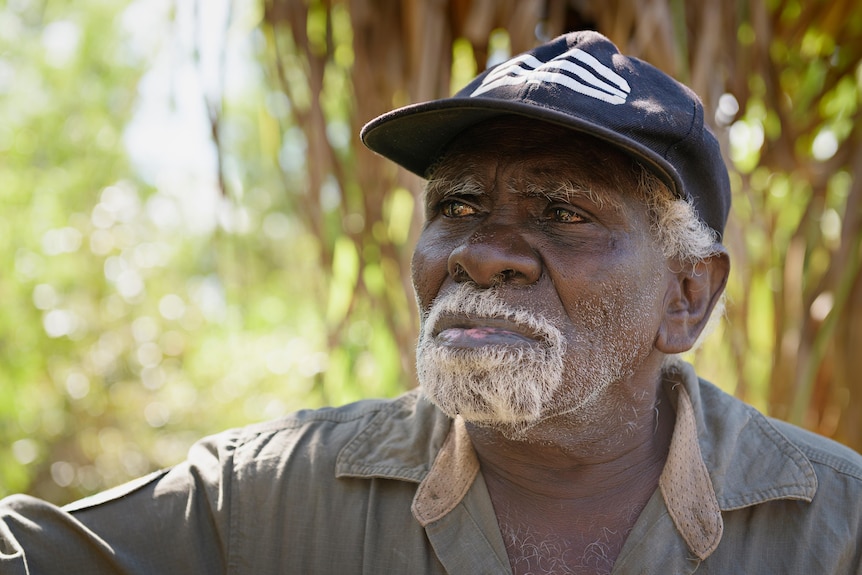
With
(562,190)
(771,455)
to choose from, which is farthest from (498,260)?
(771,455)

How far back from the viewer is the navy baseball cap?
1675 millimetres

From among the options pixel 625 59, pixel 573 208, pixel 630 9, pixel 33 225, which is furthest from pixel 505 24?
pixel 33 225

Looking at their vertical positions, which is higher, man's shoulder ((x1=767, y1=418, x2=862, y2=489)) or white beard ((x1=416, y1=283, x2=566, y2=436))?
white beard ((x1=416, y1=283, x2=566, y2=436))

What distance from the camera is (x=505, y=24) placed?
8.10 feet

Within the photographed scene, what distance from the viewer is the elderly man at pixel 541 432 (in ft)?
5.63

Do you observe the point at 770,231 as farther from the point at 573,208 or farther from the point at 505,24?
the point at 573,208

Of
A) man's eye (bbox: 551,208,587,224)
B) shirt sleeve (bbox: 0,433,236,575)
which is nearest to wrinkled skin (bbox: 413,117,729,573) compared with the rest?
man's eye (bbox: 551,208,587,224)

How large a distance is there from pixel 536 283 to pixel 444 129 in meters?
0.40

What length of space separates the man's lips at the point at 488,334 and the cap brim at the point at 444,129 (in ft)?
1.28

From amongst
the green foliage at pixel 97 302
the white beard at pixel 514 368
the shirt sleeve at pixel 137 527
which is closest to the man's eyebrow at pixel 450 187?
the white beard at pixel 514 368

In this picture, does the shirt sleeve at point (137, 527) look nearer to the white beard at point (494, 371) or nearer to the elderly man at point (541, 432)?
the elderly man at point (541, 432)

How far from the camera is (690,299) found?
1.99 metres

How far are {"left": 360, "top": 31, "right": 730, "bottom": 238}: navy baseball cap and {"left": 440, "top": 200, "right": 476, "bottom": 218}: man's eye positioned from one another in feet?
0.48

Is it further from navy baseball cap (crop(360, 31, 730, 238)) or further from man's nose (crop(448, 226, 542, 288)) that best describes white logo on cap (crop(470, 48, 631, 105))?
man's nose (crop(448, 226, 542, 288))
